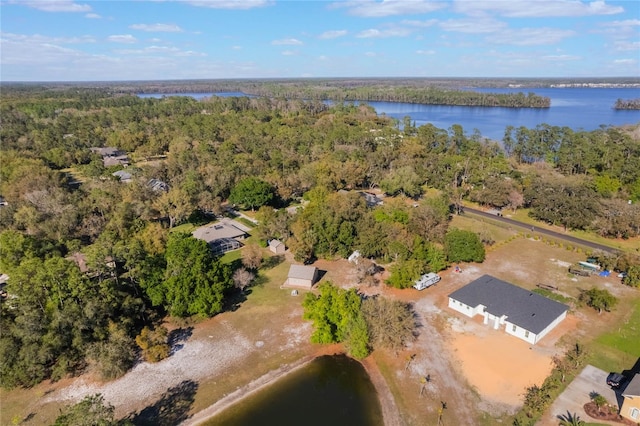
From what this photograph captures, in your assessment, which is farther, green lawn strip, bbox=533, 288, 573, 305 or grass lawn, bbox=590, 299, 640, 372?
green lawn strip, bbox=533, 288, 573, 305

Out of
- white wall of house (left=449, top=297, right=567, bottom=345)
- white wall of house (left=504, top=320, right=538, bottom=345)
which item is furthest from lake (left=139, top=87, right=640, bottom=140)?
white wall of house (left=504, top=320, right=538, bottom=345)

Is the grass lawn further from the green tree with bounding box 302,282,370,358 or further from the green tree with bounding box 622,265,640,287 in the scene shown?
the green tree with bounding box 302,282,370,358

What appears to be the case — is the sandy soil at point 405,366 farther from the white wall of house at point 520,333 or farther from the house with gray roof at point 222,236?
the house with gray roof at point 222,236

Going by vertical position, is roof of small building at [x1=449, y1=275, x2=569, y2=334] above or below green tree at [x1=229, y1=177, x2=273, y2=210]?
below

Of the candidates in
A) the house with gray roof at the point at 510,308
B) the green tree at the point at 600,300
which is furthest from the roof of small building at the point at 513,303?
the green tree at the point at 600,300

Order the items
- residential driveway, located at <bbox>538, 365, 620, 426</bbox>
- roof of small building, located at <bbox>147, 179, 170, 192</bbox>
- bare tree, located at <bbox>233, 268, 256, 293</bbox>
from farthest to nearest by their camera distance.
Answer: roof of small building, located at <bbox>147, 179, 170, 192</bbox> → bare tree, located at <bbox>233, 268, 256, 293</bbox> → residential driveway, located at <bbox>538, 365, 620, 426</bbox>

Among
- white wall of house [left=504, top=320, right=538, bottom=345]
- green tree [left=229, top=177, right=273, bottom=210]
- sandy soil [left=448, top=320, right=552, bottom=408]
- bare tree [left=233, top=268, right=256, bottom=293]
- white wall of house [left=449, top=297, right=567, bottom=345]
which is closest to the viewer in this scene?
sandy soil [left=448, top=320, right=552, bottom=408]
